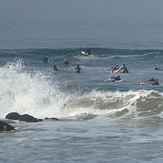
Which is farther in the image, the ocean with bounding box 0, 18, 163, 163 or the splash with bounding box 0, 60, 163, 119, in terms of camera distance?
the splash with bounding box 0, 60, 163, 119

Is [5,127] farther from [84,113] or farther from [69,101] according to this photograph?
[69,101]

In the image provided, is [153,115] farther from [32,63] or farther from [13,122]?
[32,63]

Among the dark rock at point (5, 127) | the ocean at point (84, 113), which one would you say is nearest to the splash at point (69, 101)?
the ocean at point (84, 113)

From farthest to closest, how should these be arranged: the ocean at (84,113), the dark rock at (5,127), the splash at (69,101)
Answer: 1. the splash at (69,101)
2. the dark rock at (5,127)
3. the ocean at (84,113)

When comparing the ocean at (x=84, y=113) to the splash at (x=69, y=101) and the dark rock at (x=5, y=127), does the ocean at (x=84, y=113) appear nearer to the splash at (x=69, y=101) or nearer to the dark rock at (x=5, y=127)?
the splash at (x=69, y=101)

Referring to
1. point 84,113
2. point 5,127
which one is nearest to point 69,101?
point 84,113

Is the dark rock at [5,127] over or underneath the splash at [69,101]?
underneath

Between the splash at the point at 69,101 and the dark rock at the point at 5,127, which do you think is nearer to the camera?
the dark rock at the point at 5,127

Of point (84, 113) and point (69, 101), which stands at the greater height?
point (69, 101)

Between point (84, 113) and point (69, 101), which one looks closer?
point (84, 113)

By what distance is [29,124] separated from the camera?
22188mm

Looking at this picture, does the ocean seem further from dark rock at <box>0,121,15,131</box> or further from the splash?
dark rock at <box>0,121,15,131</box>

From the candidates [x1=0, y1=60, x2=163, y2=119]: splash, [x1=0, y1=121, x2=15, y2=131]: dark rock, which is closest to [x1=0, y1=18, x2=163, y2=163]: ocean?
[x1=0, y1=60, x2=163, y2=119]: splash

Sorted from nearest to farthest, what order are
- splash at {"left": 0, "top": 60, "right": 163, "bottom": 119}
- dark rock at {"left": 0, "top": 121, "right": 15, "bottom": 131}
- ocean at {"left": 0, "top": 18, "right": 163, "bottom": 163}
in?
ocean at {"left": 0, "top": 18, "right": 163, "bottom": 163} < dark rock at {"left": 0, "top": 121, "right": 15, "bottom": 131} < splash at {"left": 0, "top": 60, "right": 163, "bottom": 119}
